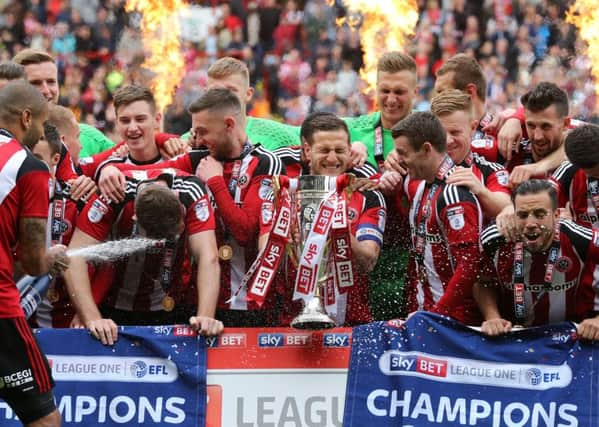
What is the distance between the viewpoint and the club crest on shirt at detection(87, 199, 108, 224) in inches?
313

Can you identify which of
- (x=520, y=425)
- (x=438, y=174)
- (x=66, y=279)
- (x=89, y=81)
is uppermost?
(x=89, y=81)

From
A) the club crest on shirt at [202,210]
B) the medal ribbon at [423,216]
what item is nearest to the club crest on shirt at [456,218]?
the medal ribbon at [423,216]

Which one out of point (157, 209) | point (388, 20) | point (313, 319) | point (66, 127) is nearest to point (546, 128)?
point (313, 319)

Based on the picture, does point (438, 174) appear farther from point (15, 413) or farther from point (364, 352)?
point (15, 413)

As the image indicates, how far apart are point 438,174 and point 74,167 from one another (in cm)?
233

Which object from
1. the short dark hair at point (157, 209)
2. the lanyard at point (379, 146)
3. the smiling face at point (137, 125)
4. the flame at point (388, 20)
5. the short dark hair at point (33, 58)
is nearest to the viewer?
the short dark hair at point (157, 209)

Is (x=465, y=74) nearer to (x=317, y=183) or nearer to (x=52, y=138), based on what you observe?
(x=317, y=183)

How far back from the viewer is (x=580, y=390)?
7348 mm

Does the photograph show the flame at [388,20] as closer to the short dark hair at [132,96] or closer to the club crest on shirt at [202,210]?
the short dark hair at [132,96]

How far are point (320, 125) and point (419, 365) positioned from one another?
155cm

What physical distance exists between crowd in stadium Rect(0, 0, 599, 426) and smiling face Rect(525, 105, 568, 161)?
0.03 ft

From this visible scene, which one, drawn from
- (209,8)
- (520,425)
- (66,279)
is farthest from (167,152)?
(209,8)

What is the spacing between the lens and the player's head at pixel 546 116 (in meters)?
8.16

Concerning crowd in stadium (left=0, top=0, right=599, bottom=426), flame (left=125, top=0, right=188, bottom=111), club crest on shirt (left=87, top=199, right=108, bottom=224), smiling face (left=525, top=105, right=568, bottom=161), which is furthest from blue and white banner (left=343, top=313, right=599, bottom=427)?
flame (left=125, top=0, right=188, bottom=111)
